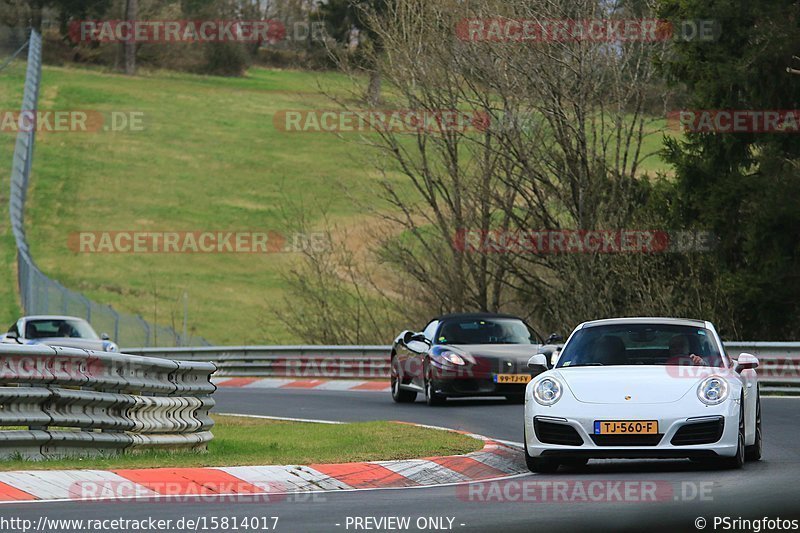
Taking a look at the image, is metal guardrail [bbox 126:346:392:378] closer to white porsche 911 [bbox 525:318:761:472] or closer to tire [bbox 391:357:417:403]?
tire [bbox 391:357:417:403]

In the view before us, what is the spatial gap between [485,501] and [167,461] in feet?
10.7

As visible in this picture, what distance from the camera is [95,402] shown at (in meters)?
13.4

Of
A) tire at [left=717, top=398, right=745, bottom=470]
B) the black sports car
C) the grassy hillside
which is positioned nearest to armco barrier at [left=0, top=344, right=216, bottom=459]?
tire at [left=717, top=398, right=745, bottom=470]

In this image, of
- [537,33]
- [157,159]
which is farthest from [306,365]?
[157,159]

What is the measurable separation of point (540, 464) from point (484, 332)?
1021 cm

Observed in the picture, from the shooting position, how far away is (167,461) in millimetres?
13320

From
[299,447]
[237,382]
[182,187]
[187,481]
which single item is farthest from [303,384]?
[182,187]

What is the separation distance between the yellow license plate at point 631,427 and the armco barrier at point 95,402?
391cm

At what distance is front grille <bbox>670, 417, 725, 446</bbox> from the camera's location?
43.7 ft

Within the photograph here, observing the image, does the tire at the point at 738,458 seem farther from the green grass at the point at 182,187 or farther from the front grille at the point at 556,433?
the green grass at the point at 182,187

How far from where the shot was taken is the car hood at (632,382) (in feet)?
44.1

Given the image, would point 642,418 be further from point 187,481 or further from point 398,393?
point 398,393

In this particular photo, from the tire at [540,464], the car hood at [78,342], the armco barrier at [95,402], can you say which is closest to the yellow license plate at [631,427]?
the tire at [540,464]

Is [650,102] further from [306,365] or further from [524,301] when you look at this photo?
[306,365]
